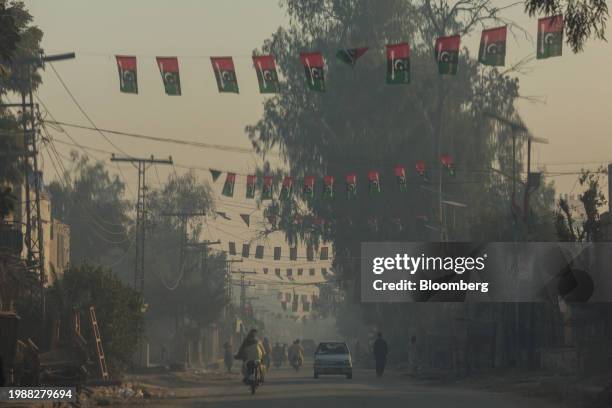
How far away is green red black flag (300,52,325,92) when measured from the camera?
40656mm

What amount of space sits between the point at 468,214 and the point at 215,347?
53.7 m

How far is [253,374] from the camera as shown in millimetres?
36594

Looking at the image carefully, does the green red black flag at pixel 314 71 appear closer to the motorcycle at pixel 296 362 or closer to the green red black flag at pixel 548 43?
the green red black flag at pixel 548 43

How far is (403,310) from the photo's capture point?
7238cm

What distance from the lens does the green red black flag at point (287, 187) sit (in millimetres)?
69500

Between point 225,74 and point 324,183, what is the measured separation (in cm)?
2906

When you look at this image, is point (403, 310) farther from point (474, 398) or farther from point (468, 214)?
point (474, 398)

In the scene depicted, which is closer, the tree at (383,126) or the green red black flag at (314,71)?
the green red black flag at (314,71)

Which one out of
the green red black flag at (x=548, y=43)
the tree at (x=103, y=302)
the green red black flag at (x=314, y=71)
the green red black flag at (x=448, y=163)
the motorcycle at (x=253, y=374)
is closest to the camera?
the motorcycle at (x=253, y=374)

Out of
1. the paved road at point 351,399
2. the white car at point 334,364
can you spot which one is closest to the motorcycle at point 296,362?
the white car at point 334,364

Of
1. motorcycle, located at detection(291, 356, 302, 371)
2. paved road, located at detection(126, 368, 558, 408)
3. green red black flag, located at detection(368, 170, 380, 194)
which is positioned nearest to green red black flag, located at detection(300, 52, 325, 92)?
paved road, located at detection(126, 368, 558, 408)

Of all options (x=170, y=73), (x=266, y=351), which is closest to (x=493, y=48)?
(x=170, y=73)

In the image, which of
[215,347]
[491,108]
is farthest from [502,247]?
[215,347]

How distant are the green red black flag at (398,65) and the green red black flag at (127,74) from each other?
25.4 feet
